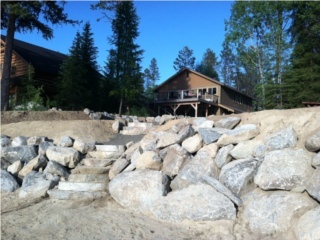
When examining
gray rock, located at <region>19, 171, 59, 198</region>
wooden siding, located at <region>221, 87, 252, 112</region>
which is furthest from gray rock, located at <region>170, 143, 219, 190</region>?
wooden siding, located at <region>221, 87, 252, 112</region>

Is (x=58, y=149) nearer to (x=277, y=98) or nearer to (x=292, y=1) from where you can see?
(x=277, y=98)

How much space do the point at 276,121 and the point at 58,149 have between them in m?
5.06

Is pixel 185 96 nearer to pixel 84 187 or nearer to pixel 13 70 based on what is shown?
pixel 13 70

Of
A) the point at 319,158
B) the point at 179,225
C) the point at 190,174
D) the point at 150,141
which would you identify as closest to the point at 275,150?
the point at 319,158

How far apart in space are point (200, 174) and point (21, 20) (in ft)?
43.0

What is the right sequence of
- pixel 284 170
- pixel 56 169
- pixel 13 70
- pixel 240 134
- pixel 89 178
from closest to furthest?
pixel 284 170 → pixel 240 134 → pixel 89 178 → pixel 56 169 → pixel 13 70

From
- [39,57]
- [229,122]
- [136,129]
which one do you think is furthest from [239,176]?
[39,57]

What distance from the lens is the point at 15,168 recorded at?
7809 millimetres

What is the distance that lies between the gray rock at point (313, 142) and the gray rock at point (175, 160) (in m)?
2.20

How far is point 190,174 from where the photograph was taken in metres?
5.97

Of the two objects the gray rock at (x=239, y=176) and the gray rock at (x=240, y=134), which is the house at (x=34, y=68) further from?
the gray rock at (x=239, y=176)

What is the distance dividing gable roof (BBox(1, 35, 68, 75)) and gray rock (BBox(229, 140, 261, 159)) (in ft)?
63.6

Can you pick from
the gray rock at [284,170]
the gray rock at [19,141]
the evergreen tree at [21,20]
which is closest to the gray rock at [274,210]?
the gray rock at [284,170]

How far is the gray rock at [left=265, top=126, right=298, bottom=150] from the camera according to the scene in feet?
18.4
